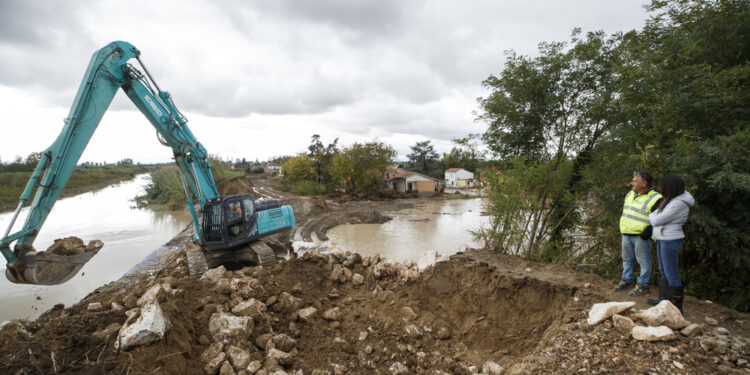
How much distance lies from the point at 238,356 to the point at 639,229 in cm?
501

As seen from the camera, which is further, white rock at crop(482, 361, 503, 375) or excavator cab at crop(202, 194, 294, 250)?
excavator cab at crop(202, 194, 294, 250)

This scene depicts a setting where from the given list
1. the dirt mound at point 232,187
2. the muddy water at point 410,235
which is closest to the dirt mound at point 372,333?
the muddy water at point 410,235

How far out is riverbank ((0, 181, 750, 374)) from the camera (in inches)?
109

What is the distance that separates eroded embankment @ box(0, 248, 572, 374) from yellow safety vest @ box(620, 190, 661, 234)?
111 centimetres

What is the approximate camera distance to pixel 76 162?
17.2 ft

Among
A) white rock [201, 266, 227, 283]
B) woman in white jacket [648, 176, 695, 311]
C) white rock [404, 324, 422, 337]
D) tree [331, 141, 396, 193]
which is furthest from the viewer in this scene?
tree [331, 141, 396, 193]

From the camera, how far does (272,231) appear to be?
864 centimetres

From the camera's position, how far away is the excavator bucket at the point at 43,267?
432cm

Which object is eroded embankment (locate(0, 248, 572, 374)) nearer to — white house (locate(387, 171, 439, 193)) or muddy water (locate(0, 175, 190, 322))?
muddy water (locate(0, 175, 190, 322))

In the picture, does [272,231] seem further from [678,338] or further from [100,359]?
[678,338]

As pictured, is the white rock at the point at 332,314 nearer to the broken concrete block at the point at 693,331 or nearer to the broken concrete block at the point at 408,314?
the broken concrete block at the point at 408,314

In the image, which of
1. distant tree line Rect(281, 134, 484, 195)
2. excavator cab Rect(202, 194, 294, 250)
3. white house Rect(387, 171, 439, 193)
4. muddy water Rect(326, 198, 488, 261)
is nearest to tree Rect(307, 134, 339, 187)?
distant tree line Rect(281, 134, 484, 195)

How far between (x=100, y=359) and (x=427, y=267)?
14.9 ft

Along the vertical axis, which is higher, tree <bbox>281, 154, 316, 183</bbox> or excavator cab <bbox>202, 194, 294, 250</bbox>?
tree <bbox>281, 154, 316, 183</bbox>
